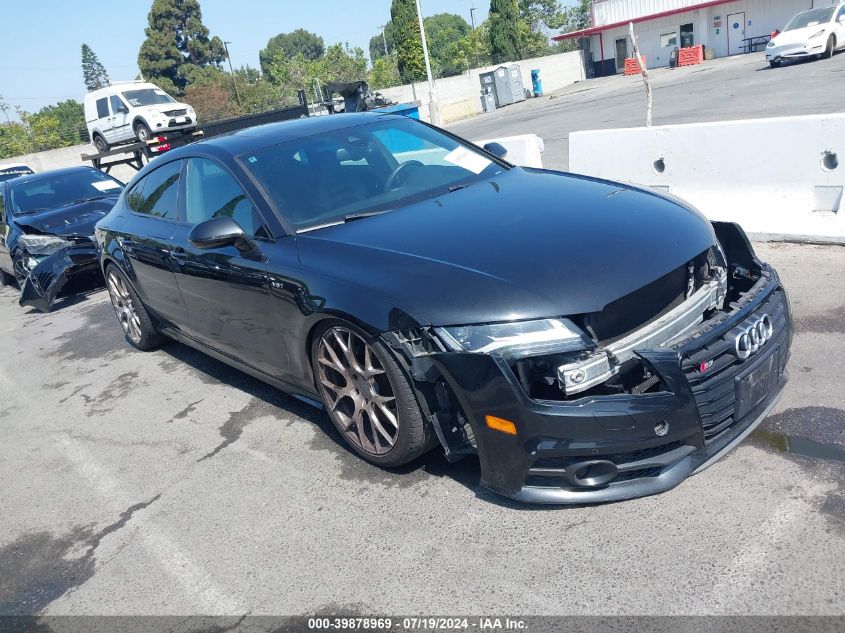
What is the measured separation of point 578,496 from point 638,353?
0.58 meters

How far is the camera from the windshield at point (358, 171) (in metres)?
3.88

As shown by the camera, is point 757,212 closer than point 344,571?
No

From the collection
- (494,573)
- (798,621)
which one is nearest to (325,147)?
(494,573)

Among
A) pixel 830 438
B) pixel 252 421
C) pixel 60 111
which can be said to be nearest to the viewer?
pixel 830 438

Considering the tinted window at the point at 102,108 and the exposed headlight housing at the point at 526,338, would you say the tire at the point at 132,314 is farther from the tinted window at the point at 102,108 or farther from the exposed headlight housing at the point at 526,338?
the tinted window at the point at 102,108

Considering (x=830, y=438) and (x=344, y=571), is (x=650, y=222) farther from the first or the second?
(x=344, y=571)

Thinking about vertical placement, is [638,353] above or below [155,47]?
below

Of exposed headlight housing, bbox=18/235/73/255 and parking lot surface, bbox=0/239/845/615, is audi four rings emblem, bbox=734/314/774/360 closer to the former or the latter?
parking lot surface, bbox=0/239/845/615

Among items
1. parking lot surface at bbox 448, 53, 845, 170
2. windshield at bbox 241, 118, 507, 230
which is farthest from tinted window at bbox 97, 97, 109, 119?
windshield at bbox 241, 118, 507, 230

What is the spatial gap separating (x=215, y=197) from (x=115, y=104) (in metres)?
20.4

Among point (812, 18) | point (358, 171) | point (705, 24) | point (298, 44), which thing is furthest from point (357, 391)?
point (298, 44)

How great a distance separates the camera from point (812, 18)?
81.4 ft

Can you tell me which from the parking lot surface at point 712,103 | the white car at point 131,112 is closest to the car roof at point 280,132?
the parking lot surface at point 712,103

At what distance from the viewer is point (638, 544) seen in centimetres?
272
